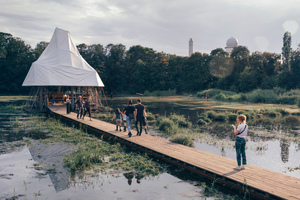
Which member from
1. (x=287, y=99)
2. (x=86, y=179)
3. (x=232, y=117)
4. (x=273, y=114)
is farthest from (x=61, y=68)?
(x=287, y=99)

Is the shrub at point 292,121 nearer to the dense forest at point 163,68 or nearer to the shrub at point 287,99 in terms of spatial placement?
the shrub at point 287,99

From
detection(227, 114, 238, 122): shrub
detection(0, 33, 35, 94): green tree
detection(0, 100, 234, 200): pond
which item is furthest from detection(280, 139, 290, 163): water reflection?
detection(0, 33, 35, 94): green tree

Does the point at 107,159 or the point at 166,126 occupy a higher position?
the point at 166,126

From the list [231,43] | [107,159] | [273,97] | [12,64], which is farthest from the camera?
[231,43]

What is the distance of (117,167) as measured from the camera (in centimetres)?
953

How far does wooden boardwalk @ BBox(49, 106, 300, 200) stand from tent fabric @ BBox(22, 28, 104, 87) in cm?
1778

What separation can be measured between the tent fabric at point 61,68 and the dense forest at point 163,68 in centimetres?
3897

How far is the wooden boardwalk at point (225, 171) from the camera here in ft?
22.2

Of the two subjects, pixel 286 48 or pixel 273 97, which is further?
pixel 286 48

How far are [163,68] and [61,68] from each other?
51720 mm

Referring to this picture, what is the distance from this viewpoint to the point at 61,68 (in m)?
28.9

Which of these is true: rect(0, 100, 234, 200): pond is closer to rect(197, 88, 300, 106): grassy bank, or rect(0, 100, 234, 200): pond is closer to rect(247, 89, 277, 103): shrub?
rect(197, 88, 300, 106): grassy bank

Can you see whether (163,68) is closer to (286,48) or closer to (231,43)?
(231,43)

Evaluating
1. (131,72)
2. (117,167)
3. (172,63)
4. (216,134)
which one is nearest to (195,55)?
(172,63)
